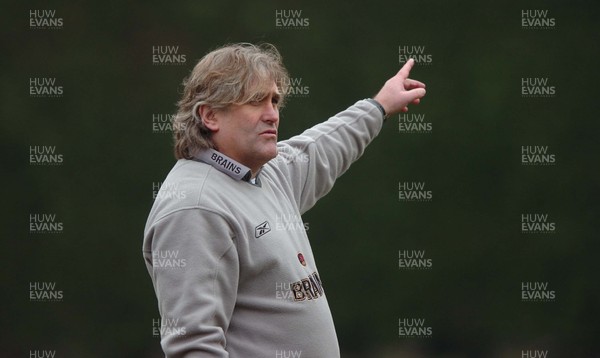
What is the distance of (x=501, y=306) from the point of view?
187 inches

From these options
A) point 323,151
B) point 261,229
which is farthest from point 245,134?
point 323,151

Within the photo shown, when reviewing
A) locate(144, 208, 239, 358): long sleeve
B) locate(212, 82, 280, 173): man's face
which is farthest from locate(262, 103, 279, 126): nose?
locate(144, 208, 239, 358): long sleeve

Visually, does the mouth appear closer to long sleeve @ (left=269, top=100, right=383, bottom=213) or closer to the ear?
the ear

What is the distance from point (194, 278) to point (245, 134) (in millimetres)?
464

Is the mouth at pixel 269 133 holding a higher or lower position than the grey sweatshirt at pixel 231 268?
higher

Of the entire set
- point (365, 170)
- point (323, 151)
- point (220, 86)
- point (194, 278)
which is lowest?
point (365, 170)

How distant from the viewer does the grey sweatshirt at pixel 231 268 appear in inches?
87.2

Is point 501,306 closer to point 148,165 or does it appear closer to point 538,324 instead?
point 538,324

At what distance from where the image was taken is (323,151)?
2955 mm

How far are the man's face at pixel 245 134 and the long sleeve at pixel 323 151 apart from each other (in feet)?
0.81

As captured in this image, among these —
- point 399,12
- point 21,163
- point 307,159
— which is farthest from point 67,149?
point 307,159

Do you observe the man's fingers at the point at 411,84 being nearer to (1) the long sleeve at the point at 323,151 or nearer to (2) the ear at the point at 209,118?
(1) the long sleeve at the point at 323,151

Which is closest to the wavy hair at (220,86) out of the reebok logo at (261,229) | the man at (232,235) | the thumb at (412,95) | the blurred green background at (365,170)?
the man at (232,235)

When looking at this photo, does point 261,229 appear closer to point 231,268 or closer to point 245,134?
point 231,268
